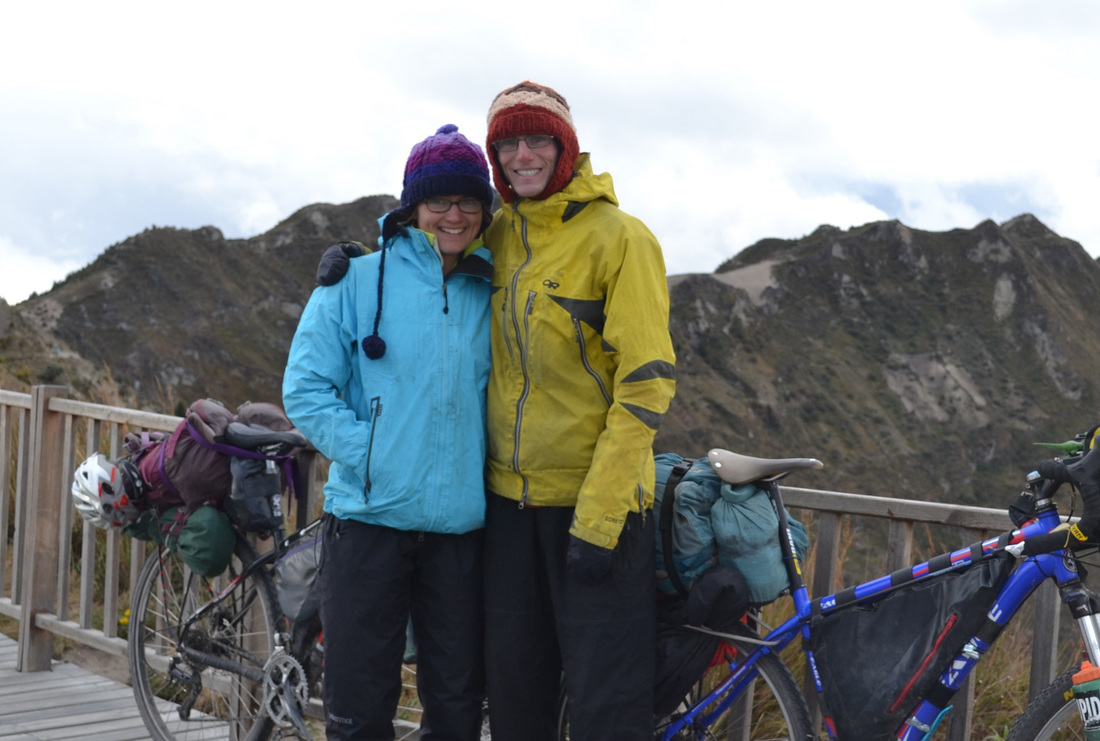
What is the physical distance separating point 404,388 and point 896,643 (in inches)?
56.6

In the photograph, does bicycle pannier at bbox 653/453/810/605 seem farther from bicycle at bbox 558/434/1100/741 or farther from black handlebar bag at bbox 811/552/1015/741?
black handlebar bag at bbox 811/552/1015/741

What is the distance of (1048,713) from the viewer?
2.53m

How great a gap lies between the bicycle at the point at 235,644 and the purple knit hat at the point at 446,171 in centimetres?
126

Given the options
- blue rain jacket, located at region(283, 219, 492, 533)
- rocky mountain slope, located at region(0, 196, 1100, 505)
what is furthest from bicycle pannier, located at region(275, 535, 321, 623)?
rocky mountain slope, located at region(0, 196, 1100, 505)

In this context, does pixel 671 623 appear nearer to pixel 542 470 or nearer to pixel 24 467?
pixel 542 470

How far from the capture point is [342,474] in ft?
9.46

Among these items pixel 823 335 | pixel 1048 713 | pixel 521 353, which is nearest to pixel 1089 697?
pixel 1048 713

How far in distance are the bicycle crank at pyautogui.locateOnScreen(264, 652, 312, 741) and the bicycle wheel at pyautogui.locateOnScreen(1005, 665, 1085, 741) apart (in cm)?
220

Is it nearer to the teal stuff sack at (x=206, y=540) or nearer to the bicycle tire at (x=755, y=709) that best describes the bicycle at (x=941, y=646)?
the bicycle tire at (x=755, y=709)

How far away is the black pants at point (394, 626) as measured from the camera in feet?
9.33

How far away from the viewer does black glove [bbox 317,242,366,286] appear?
2881mm

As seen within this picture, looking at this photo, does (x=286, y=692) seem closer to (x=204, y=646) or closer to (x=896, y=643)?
(x=204, y=646)

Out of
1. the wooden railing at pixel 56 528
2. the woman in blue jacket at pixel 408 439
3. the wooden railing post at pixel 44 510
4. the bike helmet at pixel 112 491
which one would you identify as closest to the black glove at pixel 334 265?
the woman in blue jacket at pixel 408 439

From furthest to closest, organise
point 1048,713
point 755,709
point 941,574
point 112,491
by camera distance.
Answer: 1. point 112,491
2. point 755,709
3. point 941,574
4. point 1048,713
